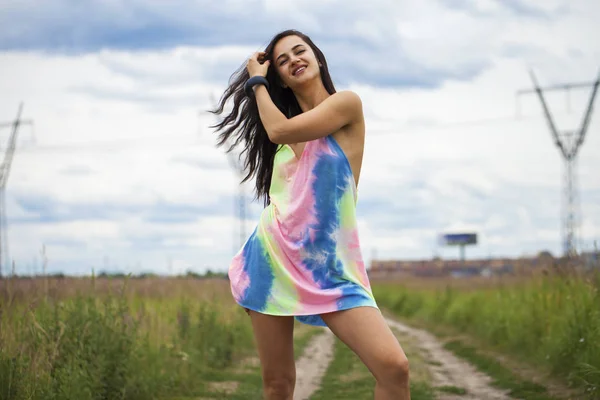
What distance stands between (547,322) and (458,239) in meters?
96.3

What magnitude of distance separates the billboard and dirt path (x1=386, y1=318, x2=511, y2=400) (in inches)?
3545

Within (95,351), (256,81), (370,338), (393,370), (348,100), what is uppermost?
(256,81)

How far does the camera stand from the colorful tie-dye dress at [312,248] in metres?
4.29

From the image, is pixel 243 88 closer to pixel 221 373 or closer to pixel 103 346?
pixel 103 346

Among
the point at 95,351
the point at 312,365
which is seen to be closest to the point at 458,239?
the point at 312,365

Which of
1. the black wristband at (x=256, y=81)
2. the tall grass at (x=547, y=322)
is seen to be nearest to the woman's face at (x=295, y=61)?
the black wristband at (x=256, y=81)

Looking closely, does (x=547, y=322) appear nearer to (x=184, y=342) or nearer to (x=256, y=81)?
(x=184, y=342)

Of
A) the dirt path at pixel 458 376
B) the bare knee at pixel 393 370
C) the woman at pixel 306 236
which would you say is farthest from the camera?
the dirt path at pixel 458 376

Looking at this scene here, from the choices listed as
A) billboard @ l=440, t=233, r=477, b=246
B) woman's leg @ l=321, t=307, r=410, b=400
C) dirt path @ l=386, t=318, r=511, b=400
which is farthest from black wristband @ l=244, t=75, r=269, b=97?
billboard @ l=440, t=233, r=477, b=246

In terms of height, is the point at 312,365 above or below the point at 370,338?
below

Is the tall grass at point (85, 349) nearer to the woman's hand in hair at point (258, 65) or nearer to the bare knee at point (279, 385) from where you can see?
the bare knee at point (279, 385)

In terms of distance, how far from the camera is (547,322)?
12406 millimetres

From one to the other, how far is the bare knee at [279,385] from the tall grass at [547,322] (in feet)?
15.3

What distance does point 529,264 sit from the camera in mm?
16062
